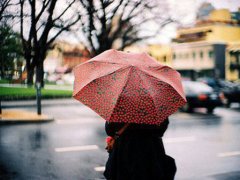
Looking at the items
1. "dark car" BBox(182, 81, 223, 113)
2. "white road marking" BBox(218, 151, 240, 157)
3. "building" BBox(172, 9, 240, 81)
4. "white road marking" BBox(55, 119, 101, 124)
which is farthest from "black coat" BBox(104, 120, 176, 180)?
"building" BBox(172, 9, 240, 81)

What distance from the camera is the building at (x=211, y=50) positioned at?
55.5 metres

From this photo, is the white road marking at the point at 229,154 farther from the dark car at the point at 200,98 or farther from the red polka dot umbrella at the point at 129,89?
the dark car at the point at 200,98

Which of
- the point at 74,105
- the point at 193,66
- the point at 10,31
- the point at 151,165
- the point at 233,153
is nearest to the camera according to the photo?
the point at 151,165

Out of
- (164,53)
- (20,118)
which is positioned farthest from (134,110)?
(164,53)

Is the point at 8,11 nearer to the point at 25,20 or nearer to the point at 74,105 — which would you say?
the point at 25,20

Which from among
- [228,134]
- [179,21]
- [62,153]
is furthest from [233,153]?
[179,21]

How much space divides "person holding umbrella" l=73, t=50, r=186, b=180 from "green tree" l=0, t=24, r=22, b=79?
7.17m

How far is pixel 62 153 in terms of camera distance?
7.80m

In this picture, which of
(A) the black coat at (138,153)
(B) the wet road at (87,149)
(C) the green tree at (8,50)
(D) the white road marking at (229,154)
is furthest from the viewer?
(C) the green tree at (8,50)

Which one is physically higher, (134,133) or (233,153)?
(134,133)

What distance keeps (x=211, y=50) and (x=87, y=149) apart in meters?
50.8

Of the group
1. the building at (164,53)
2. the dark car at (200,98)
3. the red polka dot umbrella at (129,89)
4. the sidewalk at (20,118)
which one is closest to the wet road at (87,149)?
the sidewalk at (20,118)

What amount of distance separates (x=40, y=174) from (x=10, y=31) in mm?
5651

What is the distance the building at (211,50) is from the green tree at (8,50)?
42662 millimetres
